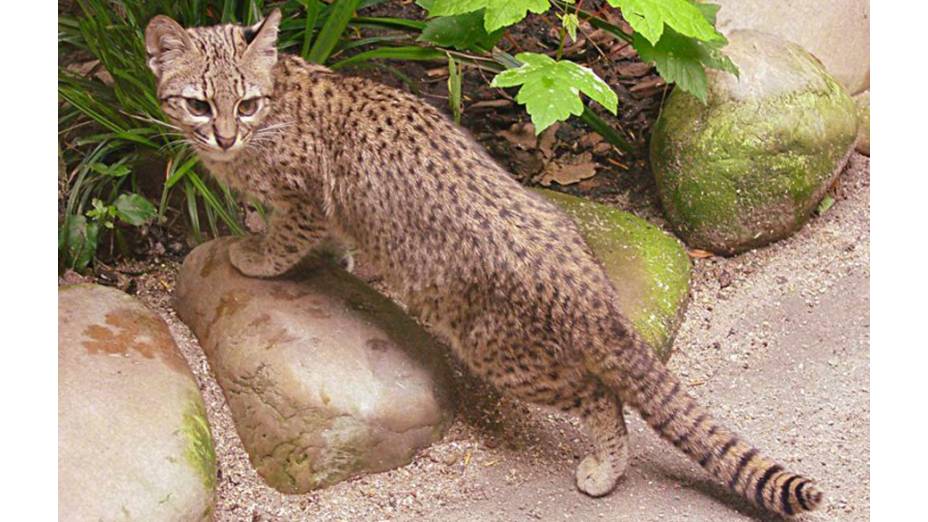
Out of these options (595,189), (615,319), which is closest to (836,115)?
(595,189)

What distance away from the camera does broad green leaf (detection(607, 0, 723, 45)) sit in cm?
464

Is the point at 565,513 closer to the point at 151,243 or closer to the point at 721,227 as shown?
the point at 721,227

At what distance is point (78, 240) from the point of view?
512 centimetres

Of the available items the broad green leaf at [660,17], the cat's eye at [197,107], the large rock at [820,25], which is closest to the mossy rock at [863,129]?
the large rock at [820,25]

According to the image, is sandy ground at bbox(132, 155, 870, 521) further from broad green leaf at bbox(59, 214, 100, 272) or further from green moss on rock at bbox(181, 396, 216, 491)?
broad green leaf at bbox(59, 214, 100, 272)

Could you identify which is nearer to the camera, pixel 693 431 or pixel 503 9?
pixel 693 431

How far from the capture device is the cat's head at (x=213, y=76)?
4.43 meters

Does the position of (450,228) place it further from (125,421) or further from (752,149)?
(752,149)

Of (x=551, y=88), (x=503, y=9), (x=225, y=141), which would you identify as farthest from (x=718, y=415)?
(x=225, y=141)

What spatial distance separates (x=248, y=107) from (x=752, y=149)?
2494 mm

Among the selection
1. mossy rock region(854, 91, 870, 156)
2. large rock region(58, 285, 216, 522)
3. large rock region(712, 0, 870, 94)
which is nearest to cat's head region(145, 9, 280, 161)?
large rock region(58, 285, 216, 522)

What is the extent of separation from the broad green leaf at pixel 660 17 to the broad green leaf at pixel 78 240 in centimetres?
246

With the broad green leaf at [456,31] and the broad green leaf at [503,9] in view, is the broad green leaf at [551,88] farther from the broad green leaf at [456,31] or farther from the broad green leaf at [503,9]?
the broad green leaf at [456,31]

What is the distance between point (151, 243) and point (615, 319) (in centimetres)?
238
